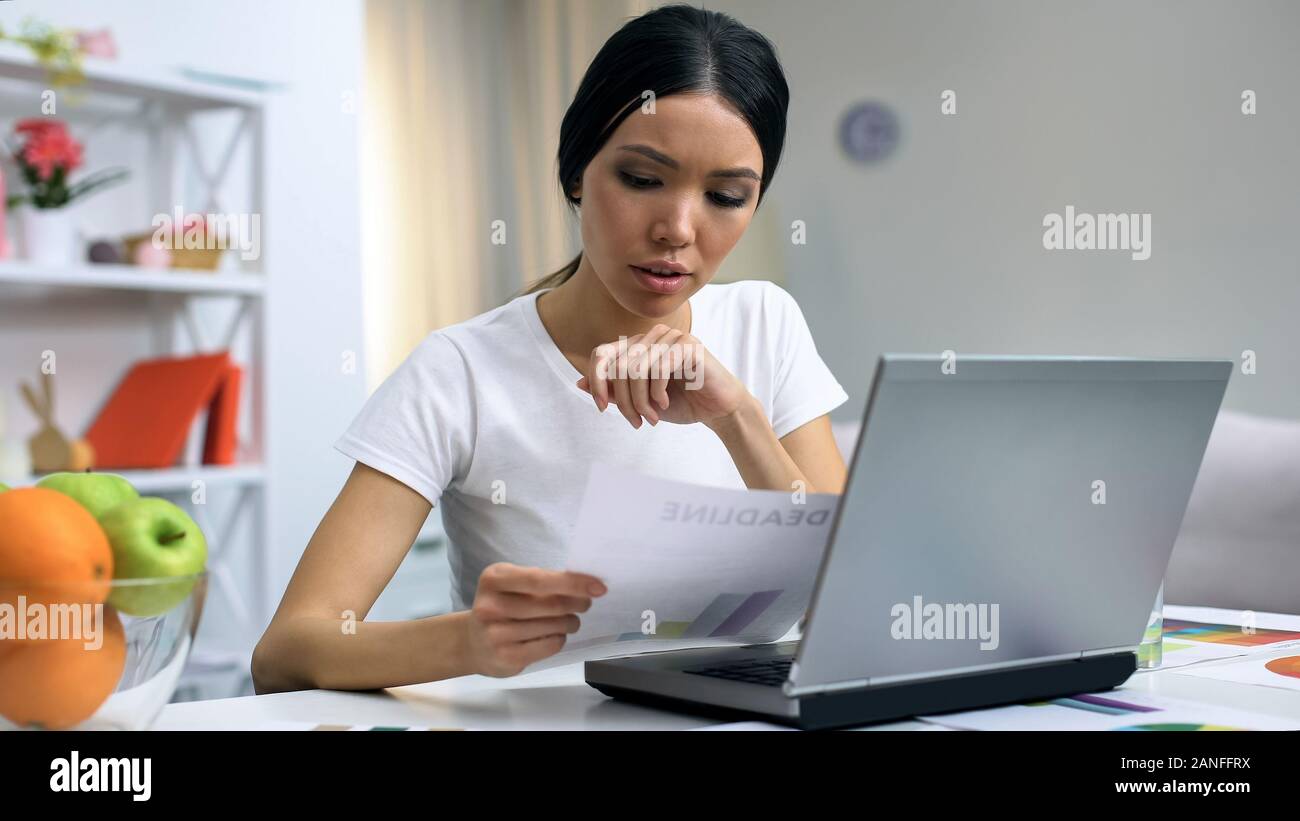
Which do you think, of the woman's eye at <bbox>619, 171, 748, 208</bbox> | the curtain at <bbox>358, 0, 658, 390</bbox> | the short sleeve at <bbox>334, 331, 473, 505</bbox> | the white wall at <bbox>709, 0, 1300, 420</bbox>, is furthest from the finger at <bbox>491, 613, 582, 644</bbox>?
the curtain at <bbox>358, 0, 658, 390</bbox>

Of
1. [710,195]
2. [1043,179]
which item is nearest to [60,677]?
[710,195]

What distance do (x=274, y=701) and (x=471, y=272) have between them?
3.50 meters

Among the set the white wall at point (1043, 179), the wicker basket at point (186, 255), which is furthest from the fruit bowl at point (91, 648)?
the white wall at point (1043, 179)

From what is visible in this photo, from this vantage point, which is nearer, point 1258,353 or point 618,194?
point 618,194

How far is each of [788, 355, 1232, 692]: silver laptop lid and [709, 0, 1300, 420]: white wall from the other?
6.87 ft

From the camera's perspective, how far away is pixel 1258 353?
8.59 ft

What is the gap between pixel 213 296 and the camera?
9.08 feet

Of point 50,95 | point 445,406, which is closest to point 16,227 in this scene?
point 50,95

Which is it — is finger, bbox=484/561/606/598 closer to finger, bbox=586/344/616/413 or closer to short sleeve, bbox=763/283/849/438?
finger, bbox=586/344/616/413

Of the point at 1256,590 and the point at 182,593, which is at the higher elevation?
the point at 182,593

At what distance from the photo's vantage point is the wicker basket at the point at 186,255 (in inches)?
98.6

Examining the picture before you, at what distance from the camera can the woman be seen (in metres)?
A: 1.02

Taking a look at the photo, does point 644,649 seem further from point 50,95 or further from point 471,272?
point 471,272

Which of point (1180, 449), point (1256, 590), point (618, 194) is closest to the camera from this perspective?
point (1180, 449)
